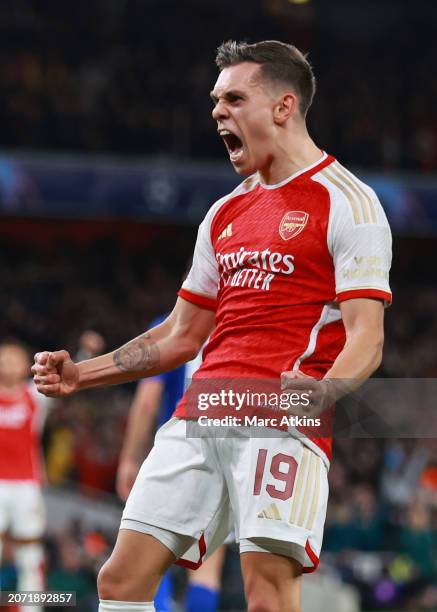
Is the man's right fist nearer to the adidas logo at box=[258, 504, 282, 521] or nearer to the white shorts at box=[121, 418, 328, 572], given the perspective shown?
the white shorts at box=[121, 418, 328, 572]

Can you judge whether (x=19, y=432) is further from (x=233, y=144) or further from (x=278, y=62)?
(x=278, y=62)

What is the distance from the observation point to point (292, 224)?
9.82ft

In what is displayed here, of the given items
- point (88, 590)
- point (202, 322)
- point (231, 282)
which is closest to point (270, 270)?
point (231, 282)

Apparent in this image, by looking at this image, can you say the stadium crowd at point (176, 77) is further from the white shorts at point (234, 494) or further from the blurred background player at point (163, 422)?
the white shorts at point (234, 494)

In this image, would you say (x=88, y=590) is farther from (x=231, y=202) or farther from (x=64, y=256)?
(x=64, y=256)

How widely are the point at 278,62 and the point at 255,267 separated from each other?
59cm

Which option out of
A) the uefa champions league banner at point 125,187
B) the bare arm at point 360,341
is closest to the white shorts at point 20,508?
the bare arm at point 360,341

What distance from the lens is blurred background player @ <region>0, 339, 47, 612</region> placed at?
8.05 meters

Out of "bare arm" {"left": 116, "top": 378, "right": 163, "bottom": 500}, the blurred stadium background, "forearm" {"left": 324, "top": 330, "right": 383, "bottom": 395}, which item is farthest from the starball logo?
the blurred stadium background

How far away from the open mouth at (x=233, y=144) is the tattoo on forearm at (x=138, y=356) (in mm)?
643

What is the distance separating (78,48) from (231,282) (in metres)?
14.4

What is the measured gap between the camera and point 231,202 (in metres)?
3.23

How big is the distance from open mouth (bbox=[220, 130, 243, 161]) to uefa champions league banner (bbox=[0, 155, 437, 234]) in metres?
11.0

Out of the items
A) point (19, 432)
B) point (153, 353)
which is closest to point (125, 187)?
point (19, 432)
